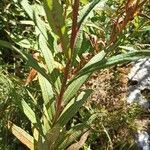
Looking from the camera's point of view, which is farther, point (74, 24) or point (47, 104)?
point (47, 104)

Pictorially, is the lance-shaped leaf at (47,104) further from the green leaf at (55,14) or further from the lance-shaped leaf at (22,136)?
the green leaf at (55,14)

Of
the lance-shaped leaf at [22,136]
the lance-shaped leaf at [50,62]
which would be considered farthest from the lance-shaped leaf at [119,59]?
the lance-shaped leaf at [22,136]

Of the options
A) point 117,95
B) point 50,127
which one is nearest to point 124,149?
point 117,95

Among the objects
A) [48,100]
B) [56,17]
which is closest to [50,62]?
[48,100]

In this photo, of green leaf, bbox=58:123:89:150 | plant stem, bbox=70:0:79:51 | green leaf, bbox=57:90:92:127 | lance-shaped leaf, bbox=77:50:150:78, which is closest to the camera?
plant stem, bbox=70:0:79:51

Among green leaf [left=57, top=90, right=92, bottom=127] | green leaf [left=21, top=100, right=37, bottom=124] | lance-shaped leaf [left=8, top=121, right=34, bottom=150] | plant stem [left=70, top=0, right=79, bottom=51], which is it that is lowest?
lance-shaped leaf [left=8, top=121, right=34, bottom=150]

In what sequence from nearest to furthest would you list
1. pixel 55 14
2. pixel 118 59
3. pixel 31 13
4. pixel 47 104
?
pixel 55 14 < pixel 118 59 < pixel 31 13 < pixel 47 104

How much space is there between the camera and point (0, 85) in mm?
2387

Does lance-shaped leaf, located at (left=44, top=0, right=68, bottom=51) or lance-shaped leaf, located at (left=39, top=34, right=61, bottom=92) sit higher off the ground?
lance-shaped leaf, located at (left=44, top=0, right=68, bottom=51)

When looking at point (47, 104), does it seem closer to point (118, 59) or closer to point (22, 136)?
point (22, 136)

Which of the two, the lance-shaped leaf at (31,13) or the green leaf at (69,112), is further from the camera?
the green leaf at (69,112)

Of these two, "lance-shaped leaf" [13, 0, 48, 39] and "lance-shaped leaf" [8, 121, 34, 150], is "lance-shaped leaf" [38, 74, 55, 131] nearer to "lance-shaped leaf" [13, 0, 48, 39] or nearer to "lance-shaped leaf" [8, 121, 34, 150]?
"lance-shaped leaf" [8, 121, 34, 150]

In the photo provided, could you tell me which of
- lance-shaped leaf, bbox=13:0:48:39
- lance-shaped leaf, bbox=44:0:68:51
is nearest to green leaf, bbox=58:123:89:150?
lance-shaped leaf, bbox=13:0:48:39

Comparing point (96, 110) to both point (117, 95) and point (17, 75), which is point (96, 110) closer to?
point (117, 95)
